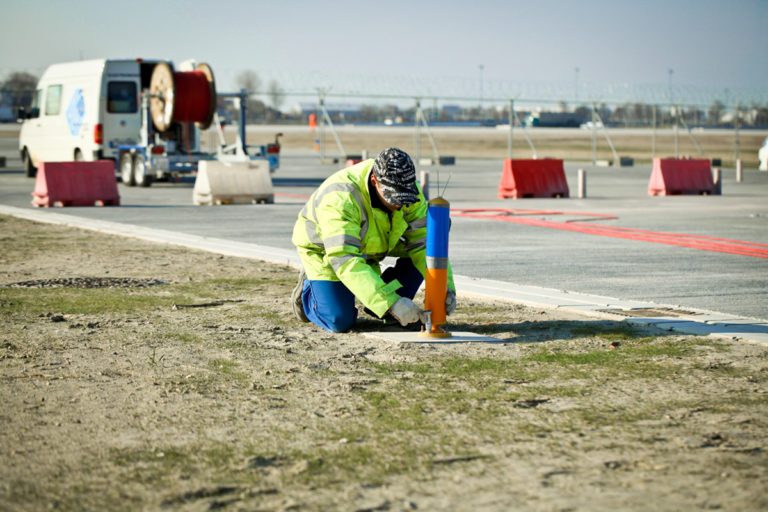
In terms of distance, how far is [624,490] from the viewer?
446 cm

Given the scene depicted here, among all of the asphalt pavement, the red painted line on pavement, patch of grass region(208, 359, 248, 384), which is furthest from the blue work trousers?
the red painted line on pavement

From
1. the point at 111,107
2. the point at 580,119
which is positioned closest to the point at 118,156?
the point at 111,107

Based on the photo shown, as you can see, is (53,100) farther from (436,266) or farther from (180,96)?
(436,266)

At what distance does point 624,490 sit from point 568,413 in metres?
1.28

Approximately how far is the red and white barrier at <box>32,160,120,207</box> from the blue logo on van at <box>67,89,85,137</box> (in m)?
7.38

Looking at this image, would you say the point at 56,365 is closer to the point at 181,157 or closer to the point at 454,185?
the point at 181,157

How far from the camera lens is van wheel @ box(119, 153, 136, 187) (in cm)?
2897

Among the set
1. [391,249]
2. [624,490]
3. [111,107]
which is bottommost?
[624,490]

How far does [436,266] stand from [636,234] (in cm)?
880

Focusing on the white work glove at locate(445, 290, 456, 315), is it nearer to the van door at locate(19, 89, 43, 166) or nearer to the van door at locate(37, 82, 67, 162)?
the van door at locate(37, 82, 67, 162)

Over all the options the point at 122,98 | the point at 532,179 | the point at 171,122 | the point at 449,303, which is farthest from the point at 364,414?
the point at 122,98

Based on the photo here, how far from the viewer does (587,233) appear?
16.3m

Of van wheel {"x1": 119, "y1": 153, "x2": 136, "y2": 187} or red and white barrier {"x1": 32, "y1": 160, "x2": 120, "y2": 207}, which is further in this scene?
van wheel {"x1": 119, "y1": 153, "x2": 136, "y2": 187}

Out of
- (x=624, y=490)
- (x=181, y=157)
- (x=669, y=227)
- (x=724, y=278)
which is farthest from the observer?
(x=181, y=157)
